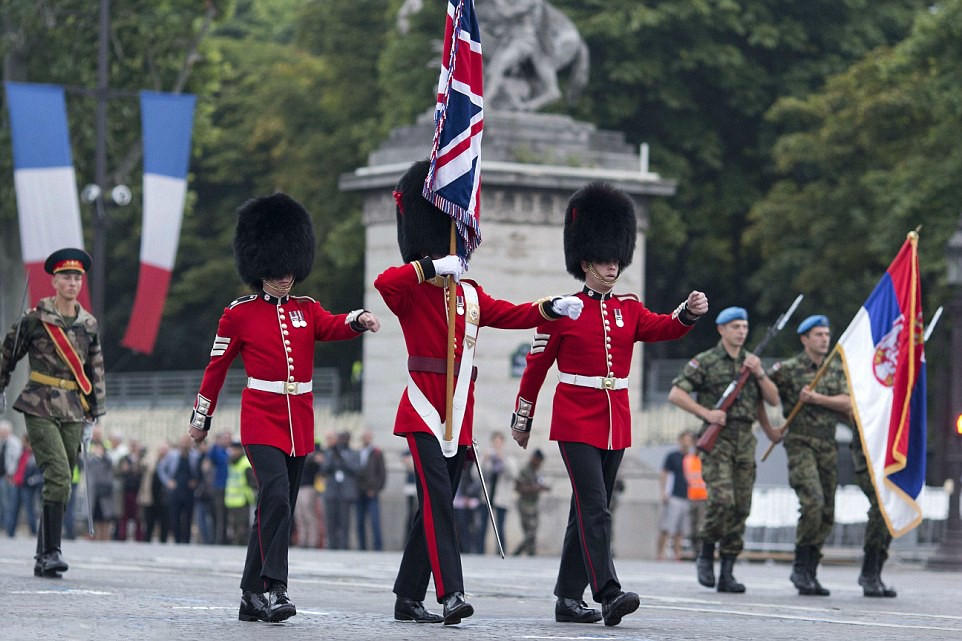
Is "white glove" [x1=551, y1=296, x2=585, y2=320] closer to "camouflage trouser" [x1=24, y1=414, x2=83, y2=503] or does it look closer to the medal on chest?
the medal on chest

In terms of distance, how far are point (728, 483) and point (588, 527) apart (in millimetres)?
4404

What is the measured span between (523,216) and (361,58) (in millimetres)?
22380

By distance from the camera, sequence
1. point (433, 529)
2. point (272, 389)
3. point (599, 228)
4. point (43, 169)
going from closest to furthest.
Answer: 1. point (433, 529)
2. point (272, 389)
3. point (599, 228)
4. point (43, 169)

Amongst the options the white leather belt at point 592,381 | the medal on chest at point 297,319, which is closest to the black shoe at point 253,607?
the medal on chest at point 297,319

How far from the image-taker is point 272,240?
40.8ft

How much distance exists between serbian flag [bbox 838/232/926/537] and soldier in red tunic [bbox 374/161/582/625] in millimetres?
5262

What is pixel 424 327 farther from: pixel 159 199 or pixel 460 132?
pixel 159 199

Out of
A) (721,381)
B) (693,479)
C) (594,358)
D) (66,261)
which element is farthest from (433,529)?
(693,479)

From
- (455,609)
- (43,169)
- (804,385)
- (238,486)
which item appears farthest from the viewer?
(43,169)

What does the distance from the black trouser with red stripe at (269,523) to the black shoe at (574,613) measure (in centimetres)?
154

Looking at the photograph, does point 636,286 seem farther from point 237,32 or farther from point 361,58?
point 237,32

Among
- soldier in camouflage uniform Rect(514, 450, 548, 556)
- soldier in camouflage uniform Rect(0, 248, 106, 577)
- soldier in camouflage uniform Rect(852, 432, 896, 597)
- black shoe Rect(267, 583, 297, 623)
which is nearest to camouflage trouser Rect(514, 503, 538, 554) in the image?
soldier in camouflage uniform Rect(514, 450, 548, 556)

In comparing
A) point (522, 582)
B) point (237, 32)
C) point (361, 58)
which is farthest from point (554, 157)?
point (237, 32)

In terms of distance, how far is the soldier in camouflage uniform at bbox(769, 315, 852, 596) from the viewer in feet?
54.1
